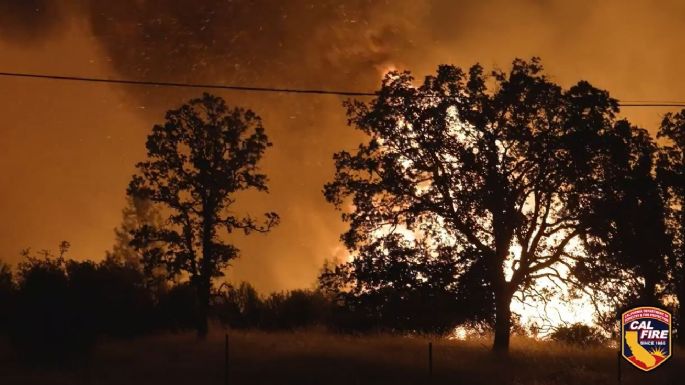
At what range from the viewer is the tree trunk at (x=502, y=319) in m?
31.3

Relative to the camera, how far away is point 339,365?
27.6 m

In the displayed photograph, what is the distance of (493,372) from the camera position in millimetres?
26641

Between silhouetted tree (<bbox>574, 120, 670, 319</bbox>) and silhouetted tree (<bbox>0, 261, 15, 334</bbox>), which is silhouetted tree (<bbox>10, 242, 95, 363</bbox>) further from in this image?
silhouetted tree (<bbox>574, 120, 670, 319</bbox>)

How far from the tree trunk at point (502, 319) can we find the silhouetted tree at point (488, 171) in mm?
38

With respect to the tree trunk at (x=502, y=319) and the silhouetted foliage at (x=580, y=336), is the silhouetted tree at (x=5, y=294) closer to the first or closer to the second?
the tree trunk at (x=502, y=319)

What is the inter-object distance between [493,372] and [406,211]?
7.42 meters

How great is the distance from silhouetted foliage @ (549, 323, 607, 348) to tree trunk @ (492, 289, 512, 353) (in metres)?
6.95

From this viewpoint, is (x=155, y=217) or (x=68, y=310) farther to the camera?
(x=155, y=217)

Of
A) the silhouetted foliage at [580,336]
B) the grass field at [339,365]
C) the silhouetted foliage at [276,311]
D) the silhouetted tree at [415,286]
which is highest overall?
the silhouetted tree at [415,286]

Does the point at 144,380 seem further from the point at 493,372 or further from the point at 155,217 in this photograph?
the point at 155,217

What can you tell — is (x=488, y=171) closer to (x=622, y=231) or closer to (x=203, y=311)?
(x=622, y=231)

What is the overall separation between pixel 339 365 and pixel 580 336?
16847 mm

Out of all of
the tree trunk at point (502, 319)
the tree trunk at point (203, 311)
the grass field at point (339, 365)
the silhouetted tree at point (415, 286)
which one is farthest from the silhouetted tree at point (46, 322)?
the tree trunk at point (502, 319)

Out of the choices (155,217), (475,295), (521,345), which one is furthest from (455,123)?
(155,217)
